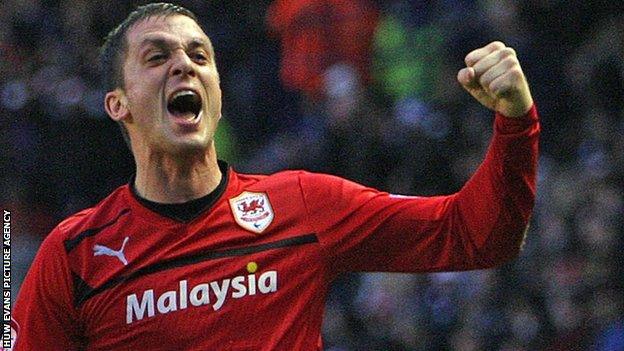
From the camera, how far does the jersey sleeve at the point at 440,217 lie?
4043mm

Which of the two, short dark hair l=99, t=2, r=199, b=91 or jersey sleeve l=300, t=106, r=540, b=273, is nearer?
jersey sleeve l=300, t=106, r=540, b=273

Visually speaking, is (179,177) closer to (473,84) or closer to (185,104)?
(185,104)

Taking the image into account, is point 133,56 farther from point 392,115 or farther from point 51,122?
point 51,122

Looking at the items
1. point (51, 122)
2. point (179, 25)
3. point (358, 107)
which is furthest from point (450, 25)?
point (179, 25)

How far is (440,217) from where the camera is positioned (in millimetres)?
4289

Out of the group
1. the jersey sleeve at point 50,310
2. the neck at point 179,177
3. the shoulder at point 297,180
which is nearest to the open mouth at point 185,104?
the neck at point 179,177

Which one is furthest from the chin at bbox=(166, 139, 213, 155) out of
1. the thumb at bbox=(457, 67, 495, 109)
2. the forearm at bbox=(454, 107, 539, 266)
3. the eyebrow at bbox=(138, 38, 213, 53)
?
the thumb at bbox=(457, 67, 495, 109)

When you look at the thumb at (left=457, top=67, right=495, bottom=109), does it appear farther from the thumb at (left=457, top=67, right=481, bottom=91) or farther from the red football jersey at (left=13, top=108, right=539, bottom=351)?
the red football jersey at (left=13, top=108, right=539, bottom=351)

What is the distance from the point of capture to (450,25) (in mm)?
9859

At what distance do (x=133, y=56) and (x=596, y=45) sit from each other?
17.5 feet

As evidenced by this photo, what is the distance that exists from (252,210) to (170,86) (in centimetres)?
43

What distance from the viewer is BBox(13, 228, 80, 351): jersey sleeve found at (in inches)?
171

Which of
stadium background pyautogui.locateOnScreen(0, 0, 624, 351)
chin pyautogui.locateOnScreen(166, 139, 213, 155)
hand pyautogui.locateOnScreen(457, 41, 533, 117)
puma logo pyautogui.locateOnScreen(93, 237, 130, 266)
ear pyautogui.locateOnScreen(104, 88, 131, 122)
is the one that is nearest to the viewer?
hand pyautogui.locateOnScreen(457, 41, 533, 117)

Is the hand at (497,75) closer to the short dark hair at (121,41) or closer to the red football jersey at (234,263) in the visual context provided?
the red football jersey at (234,263)
